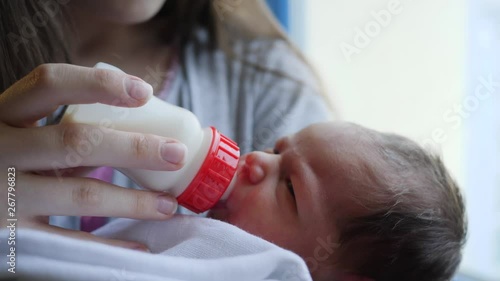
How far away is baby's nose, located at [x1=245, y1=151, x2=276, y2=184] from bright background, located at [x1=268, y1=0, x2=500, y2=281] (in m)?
0.43

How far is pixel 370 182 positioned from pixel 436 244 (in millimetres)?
109

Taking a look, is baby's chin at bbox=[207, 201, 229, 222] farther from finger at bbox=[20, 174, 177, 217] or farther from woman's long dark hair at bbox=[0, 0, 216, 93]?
woman's long dark hair at bbox=[0, 0, 216, 93]

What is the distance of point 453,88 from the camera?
48.8 inches

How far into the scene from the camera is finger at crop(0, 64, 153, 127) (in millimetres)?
541

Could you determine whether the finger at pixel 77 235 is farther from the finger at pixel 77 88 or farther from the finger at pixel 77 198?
the finger at pixel 77 88

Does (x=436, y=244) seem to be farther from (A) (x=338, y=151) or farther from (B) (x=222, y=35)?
(B) (x=222, y=35)

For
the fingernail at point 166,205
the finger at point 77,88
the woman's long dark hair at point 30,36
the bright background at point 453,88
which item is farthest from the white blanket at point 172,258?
the bright background at point 453,88

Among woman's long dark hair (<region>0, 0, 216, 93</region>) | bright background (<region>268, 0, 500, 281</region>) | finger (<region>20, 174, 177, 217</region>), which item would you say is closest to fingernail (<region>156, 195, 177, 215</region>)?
finger (<region>20, 174, 177, 217</region>)

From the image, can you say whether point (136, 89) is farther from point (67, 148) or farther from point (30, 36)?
point (30, 36)

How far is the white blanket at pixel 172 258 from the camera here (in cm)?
49

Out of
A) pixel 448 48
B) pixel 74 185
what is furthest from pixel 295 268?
pixel 448 48

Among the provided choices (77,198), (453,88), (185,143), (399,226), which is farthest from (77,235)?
(453,88)

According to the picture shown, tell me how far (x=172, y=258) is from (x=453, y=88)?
915 mm

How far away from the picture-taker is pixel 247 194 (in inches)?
26.7
